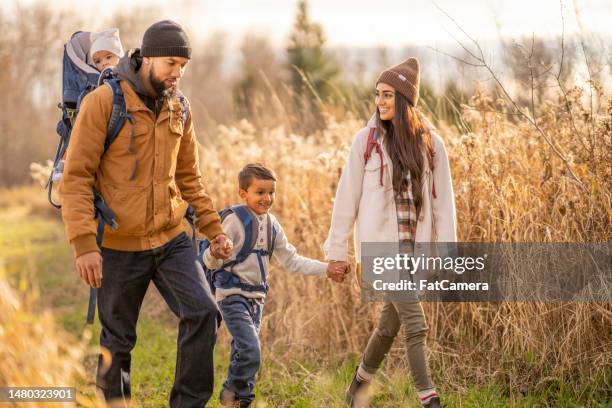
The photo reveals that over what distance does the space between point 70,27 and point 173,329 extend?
25.9 metres

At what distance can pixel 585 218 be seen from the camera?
18.1ft

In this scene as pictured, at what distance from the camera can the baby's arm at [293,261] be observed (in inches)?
206

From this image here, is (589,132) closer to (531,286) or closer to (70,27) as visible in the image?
(531,286)

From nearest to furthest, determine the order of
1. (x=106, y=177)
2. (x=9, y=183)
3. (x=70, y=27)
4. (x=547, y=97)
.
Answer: (x=106, y=177) → (x=547, y=97) → (x=9, y=183) → (x=70, y=27)

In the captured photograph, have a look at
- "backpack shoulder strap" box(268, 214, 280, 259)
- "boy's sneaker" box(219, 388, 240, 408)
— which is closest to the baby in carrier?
"backpack shoulder strap" box(268, 214, 280, 259)

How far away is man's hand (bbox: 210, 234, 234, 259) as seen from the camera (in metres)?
4.69

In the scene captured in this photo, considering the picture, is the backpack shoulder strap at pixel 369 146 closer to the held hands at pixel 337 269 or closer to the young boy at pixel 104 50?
the held hands at pixel 337 269

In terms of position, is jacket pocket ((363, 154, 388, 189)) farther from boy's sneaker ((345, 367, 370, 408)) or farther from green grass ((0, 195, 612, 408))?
green grass ((0, 195, 612, 408))

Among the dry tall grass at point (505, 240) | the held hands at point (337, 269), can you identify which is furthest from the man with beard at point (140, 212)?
the dry tall grass at point (505, 240)

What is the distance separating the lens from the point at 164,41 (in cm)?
432

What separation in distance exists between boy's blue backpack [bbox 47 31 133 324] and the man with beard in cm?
4

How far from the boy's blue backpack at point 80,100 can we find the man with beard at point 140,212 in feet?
0.12

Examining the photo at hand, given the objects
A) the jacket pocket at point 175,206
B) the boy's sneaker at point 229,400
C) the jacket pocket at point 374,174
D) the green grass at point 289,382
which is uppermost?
the jacket pocket at point 374,174

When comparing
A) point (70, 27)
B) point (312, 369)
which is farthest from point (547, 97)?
point (70, 27)
